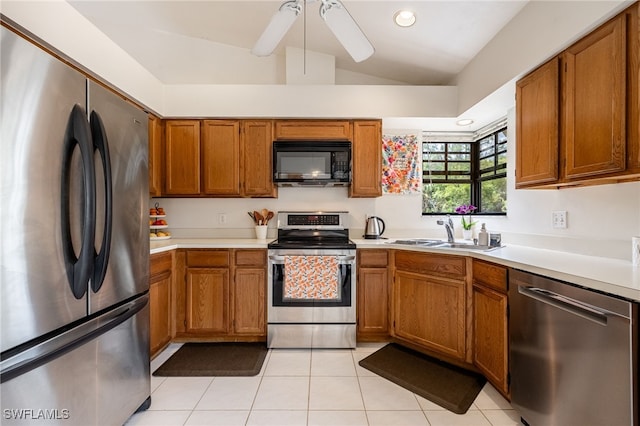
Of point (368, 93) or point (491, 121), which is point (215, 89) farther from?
point (491, 121)

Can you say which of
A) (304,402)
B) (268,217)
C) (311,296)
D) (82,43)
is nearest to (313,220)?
(268,217)

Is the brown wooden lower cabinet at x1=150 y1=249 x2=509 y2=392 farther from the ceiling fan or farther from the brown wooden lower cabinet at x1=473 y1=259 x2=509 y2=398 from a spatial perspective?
the ceiling fan

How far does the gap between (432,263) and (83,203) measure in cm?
222

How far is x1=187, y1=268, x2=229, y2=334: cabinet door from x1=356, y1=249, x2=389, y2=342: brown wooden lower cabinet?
121 cm

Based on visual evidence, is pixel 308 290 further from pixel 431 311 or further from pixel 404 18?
pixel 404 18

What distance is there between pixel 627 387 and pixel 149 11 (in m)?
3.99

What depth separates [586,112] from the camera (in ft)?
4.96

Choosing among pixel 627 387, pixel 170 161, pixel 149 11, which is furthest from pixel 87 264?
pixel 149 11

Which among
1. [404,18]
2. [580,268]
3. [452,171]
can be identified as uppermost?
[404,18]

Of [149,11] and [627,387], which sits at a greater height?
[149,11]

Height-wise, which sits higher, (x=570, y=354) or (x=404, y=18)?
(x=404, y=18)

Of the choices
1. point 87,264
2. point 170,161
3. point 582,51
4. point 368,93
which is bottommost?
point 87,264

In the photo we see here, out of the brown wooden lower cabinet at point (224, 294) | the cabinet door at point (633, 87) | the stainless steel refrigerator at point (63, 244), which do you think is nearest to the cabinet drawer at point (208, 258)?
the brown wooden lower cabinet at point (224, 294)

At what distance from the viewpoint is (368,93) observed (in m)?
2.83
